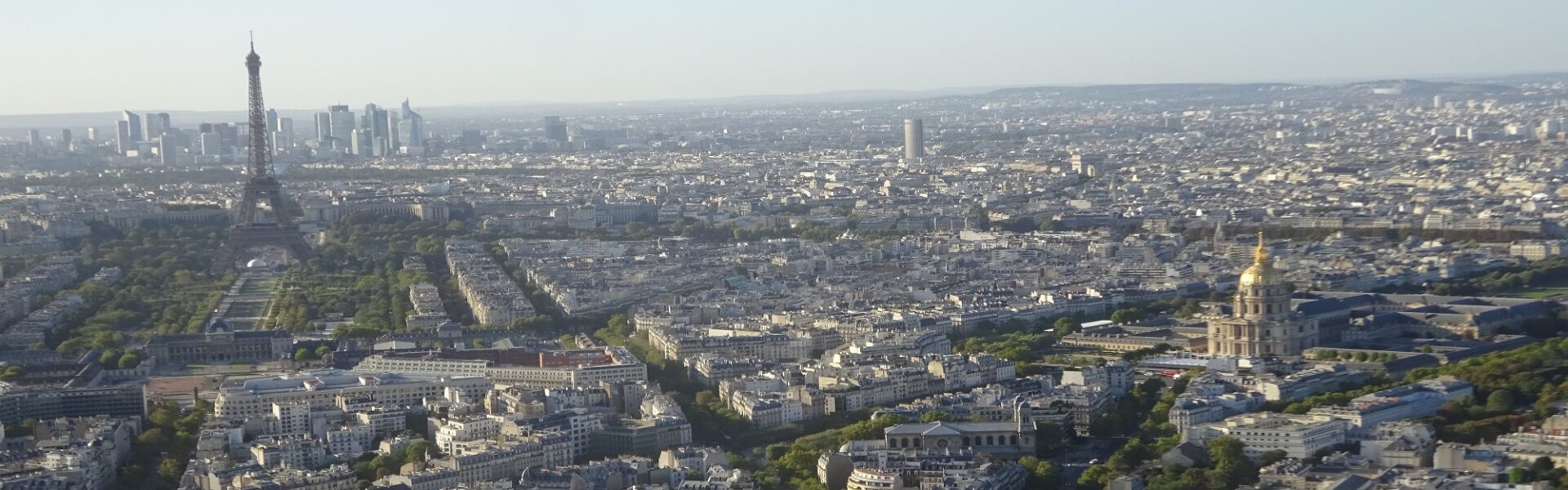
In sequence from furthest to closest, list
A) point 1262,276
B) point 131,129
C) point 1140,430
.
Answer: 1. point 131,129
2. point 1262,276
3. point 1140,430

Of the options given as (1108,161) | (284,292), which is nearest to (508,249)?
(284,292)

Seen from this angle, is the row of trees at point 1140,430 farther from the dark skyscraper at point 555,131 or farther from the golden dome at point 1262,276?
the dark skyscraper at point 555,131

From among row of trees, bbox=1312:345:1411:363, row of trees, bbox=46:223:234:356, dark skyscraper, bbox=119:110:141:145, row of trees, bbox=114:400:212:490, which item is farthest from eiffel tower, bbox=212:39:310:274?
dark skyscraper, bbox=119:110:141:145

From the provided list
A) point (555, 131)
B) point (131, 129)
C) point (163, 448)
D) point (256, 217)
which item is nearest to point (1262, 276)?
point (163, 448)

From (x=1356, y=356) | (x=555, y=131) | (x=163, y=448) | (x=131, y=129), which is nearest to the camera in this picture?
(x=163, y=448)

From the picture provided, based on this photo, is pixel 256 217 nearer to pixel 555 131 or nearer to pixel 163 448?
pixel 163 448

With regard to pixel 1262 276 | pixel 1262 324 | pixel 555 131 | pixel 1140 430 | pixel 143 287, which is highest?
pixel 1262 276

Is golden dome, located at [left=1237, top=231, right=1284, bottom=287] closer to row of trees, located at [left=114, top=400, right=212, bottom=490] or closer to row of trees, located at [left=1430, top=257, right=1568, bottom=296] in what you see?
row of trees, located at [left=1430, top=257, right=1568, bottom=296]

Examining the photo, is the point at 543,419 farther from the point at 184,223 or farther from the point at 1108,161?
the point at 1108,161
